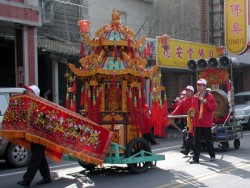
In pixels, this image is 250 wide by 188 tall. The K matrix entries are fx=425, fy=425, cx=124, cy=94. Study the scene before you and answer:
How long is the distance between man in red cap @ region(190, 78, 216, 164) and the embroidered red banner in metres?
2.67

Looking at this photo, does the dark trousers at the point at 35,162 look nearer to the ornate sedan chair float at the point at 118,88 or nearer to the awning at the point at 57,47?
the ornate sedan chair float at the point at 118,88

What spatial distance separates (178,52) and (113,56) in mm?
10846

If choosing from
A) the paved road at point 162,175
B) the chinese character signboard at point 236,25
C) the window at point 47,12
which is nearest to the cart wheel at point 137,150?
the paved road at point 162,175

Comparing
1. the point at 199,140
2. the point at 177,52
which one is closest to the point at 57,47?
the point at 177,52

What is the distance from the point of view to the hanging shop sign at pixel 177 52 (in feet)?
57.6

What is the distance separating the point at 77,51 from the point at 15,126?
29.2 feet

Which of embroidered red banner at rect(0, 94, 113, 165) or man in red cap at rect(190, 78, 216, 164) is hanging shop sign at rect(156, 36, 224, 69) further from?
embroidered red banner at rect(0, 94, 113, 165)

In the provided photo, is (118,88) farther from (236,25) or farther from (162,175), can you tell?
(236,25)

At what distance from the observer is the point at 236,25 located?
70.9 feet

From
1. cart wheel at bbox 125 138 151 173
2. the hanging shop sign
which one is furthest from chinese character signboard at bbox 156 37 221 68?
cart wheel at bbox 125 138 151 173

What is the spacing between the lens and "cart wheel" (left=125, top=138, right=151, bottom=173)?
8.12 m

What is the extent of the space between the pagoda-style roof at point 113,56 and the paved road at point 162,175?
1.95m

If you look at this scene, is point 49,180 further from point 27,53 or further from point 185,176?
point 27,53

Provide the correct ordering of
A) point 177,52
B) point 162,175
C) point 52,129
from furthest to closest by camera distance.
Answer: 1. point 177,52
2. point 162,175
3. point 52,129
